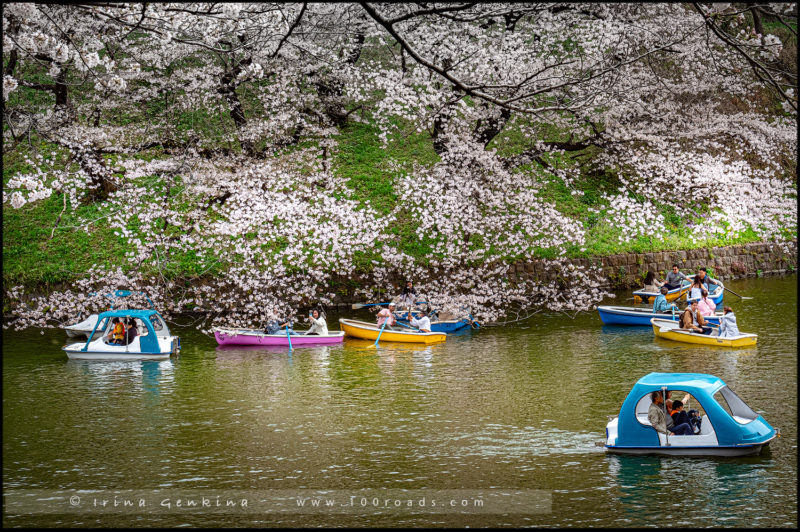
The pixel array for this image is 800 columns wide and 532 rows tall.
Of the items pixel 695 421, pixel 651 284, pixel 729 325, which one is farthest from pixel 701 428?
pixel 651 284

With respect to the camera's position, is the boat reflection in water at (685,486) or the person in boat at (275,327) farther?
the person in boat at (275,327)

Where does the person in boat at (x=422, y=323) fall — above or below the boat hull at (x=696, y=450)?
above

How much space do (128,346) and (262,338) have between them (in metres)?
3.77

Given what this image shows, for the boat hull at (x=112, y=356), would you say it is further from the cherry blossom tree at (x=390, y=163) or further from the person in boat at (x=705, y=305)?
the person in boat at (x=705, y=305)

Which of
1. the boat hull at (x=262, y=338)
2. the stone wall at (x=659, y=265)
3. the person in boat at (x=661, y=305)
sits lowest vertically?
the boat hull at (x=262, y=338)

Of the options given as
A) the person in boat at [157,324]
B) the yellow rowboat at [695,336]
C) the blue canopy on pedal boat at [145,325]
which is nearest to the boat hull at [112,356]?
A: the blue canopy on pedal boat at [145,325]

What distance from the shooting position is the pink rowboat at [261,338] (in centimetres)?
2206

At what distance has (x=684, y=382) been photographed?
12203mm

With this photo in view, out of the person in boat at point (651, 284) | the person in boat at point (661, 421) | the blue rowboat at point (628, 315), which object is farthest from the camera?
the person in boat at point (651, 284)

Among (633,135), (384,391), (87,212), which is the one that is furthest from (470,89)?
(633,135)

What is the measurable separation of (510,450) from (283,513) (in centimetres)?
413

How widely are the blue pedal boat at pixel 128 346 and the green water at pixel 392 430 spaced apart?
0.42 meters

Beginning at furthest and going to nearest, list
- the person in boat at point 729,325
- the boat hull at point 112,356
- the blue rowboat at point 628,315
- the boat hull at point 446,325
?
the boat hull at point 446,325
the blue rowboat at point 628,315
the boat hull at point 112,356
the person in boat at point 729,325

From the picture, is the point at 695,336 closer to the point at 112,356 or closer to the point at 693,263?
the point at 693,263
